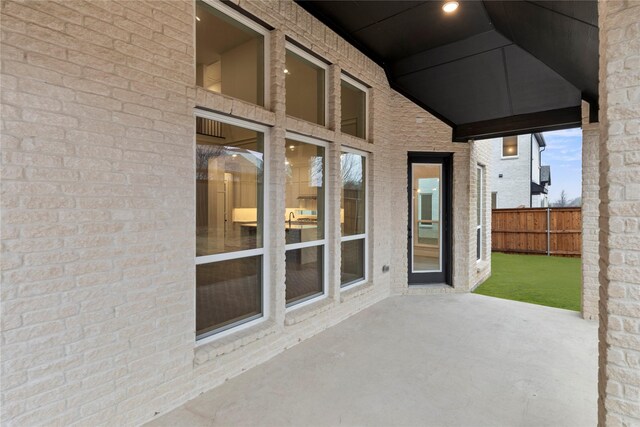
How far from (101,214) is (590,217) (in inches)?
217

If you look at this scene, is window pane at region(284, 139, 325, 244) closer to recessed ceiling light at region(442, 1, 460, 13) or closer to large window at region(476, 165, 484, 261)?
recessed ceiling light at region(442, 1, 460, 13)

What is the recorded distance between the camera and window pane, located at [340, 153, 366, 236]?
14.8ft

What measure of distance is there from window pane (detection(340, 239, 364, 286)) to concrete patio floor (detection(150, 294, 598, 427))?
0.75 meters

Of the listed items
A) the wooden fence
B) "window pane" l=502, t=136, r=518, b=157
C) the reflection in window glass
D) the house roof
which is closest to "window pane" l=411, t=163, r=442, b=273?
the reflection in window glass

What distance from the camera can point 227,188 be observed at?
9.68ft

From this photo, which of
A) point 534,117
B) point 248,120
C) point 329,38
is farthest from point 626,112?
point 534,117

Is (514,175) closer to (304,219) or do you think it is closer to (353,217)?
(353,217)

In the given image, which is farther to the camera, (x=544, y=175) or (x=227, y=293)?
(x=544, y=175)

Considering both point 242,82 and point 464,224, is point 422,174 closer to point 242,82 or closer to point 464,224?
point 464,224

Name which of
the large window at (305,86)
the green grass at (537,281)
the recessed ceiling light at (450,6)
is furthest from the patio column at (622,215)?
the green grass at (537,281)

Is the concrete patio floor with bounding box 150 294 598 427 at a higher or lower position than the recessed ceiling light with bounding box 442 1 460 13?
lower

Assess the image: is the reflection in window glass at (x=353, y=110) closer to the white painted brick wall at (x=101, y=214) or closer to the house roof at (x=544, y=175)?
the white painted brick wall at (x=101, y=214)

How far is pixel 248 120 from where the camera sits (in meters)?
3.05

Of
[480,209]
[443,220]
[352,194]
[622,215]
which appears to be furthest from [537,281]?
[622,215]
